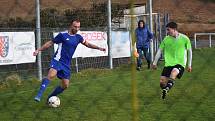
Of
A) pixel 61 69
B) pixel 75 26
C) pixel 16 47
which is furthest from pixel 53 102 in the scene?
pixel 16 47

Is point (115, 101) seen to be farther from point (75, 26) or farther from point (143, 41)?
point (143, 41)

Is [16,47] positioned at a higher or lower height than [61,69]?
higher

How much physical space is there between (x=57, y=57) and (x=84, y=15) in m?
7.67

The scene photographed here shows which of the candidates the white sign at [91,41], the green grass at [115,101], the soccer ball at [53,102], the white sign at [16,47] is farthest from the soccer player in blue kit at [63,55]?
the white sign at [91,41]

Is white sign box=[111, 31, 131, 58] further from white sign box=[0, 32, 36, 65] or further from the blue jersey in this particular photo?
the blue jersey

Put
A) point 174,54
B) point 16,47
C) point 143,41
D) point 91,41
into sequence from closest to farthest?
point 174,54 < point 16,47 < point 91,41 < point 143,41

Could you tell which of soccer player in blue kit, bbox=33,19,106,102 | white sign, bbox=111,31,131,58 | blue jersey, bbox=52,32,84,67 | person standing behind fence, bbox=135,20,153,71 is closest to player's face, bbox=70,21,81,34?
soccer player in blue kit, bbox=33,19,106,102

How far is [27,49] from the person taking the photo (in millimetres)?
13148

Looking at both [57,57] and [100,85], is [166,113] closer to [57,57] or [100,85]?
[57,57]

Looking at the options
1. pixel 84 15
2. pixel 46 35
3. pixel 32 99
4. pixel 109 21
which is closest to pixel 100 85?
pixel 32 99

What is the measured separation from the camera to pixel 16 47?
1282 centimetres

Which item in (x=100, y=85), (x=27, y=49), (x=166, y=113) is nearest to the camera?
(x=166, y=113)

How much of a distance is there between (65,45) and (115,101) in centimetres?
138

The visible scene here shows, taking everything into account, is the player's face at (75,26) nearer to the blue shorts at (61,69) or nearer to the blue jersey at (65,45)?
the blue jersey at (65,45)
